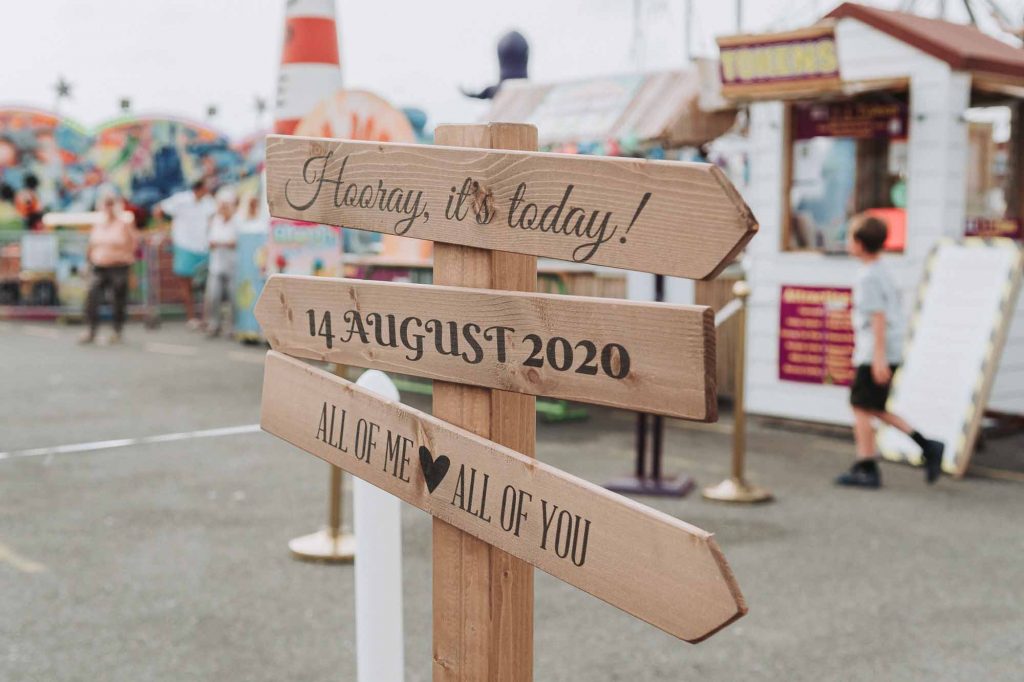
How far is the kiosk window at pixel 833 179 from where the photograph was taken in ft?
30.4


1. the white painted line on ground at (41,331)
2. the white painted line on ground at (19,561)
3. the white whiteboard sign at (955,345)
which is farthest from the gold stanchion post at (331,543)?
the white painted line on ground at (41,331)

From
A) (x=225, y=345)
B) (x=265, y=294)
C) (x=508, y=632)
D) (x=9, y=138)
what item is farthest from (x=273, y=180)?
(x=9, y=138)

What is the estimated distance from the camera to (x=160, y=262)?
1988cm

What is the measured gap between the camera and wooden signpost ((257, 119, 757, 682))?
6.11 feet

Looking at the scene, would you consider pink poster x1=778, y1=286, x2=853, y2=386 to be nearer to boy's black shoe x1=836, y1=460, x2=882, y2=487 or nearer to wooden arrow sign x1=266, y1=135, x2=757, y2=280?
boy's black shoe x1=836, y1=460, x2=882, y2=487

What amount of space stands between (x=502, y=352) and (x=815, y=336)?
7.36 m

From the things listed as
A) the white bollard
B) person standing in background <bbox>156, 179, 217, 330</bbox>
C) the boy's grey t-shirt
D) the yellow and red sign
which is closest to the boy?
the boy's grey t-shirt

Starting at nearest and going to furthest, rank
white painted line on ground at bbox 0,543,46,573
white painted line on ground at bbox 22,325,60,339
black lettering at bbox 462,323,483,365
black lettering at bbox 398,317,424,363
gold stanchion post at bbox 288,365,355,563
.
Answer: black lettering at bbox 462,323,483,365
black lettering at bbox 398,317,424,363
white painted line on ground at bbox 0,543,46,573
gold stanchion post at bbox 288,365,355,563
white painted line on ground at bbox 22,325,60,339

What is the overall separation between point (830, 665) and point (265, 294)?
8.60 ft

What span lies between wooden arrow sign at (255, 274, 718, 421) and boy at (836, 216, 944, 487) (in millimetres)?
5022

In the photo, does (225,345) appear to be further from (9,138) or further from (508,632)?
(508,632)

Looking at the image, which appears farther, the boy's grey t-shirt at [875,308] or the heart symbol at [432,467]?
the boy's grey t-shirt at [875,308]

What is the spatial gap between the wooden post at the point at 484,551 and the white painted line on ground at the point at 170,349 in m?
12.8

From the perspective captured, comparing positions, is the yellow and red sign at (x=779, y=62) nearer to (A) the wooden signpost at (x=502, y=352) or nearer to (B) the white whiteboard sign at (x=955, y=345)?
(B) the white whiteboard sign at (x=955, y=345)
